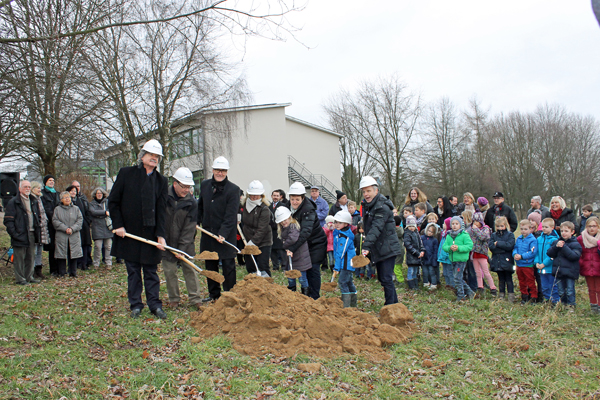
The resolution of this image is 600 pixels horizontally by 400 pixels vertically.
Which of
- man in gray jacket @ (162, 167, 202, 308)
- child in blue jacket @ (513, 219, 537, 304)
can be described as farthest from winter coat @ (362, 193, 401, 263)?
man in gray jacket @ (162, 167, 202, 308)

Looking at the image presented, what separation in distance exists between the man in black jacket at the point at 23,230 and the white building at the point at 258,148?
438 inches

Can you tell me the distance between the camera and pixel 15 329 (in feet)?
16.0

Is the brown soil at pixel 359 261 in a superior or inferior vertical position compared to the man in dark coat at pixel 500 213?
inferior

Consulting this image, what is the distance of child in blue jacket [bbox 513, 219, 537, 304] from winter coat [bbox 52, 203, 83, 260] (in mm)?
8622

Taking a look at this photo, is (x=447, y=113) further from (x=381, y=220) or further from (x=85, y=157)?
(x=381, y=220)

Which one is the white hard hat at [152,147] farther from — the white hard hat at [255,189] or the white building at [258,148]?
the white building at [258,148]

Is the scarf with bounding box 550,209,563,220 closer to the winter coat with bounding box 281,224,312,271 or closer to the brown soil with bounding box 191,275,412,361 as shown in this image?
the brown soil with bounding box 191,275,412,361

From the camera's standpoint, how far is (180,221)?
20.9 ft

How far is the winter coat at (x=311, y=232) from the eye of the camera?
6834mm

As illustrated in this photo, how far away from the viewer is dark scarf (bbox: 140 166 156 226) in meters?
5.58

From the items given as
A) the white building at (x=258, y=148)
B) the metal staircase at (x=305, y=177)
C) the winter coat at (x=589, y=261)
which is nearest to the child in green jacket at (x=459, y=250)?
the winter coat at (x=589, y=261)

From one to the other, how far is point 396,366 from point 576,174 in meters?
38.2

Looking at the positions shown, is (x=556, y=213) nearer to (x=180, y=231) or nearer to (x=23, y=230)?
(x=180, y=231)

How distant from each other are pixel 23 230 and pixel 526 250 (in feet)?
29.9
